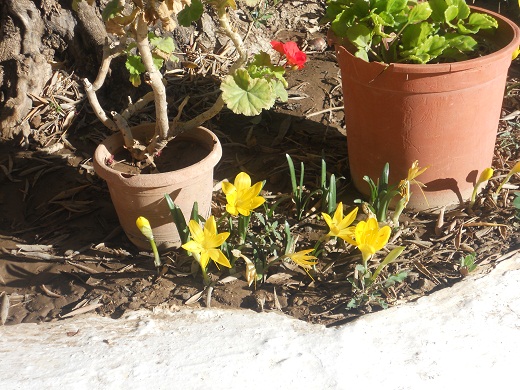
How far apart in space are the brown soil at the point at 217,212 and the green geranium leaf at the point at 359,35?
2.36ft

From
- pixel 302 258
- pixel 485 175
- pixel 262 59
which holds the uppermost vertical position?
pixel 262 59

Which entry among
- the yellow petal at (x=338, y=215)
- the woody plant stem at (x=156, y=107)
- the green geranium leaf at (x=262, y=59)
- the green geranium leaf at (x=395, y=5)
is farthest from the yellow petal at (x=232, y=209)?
the green geranium leaf at (x=395, y=5)

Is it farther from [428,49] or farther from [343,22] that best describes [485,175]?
[343,22]

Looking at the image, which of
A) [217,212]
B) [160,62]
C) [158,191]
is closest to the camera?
[158,191]

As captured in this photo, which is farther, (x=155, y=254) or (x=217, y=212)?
(x=217, y=212)

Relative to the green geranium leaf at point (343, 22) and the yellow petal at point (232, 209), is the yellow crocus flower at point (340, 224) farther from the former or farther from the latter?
the green geranium leaf at point (343, 22)

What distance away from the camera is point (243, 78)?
7.83 ft

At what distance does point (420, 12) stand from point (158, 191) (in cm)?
120

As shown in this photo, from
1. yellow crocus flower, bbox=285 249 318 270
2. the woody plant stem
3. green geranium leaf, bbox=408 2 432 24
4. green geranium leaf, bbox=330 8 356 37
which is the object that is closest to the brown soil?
yellow crocus flower, bbox=285 249 318 270

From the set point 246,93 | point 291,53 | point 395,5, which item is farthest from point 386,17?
point 246,93

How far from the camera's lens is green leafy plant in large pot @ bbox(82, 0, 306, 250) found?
231cm

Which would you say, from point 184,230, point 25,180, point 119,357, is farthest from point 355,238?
point 25,180

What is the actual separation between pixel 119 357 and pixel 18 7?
6.49 ft

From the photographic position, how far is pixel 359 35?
2484 millimetres
